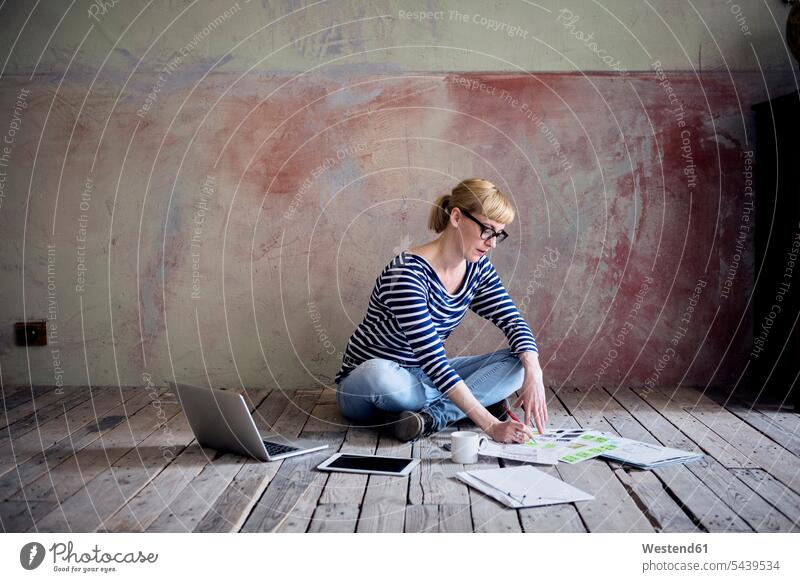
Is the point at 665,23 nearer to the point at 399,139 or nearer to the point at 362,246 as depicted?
the point at 399,139

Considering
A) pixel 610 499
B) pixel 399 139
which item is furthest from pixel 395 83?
pixel 610 499

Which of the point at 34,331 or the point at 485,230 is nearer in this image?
the point at 485,230

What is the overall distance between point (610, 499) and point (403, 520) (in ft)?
1.69

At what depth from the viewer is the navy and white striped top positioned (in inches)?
90.7

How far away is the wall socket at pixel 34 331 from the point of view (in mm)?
3363

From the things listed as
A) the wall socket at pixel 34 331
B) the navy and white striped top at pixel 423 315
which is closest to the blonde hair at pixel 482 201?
the navy and white striped top at pixel 423 315

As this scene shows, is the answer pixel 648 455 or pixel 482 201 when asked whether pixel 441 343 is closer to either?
pixel 482 201

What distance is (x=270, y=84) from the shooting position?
10.7ft

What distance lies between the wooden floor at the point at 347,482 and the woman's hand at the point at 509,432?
0.12 meters

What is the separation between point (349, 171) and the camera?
3295mm

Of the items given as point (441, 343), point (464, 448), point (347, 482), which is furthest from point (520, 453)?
point (347, 482)

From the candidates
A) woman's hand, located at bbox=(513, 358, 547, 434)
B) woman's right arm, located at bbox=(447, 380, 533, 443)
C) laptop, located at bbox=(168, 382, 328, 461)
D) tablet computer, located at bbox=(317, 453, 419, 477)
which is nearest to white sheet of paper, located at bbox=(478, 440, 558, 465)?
woman's right arm, located at bbox=(447, 380, 533, 443)

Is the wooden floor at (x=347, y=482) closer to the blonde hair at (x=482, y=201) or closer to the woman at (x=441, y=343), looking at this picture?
the woman at (x=441, y=343)

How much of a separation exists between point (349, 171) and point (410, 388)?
1184 mm
